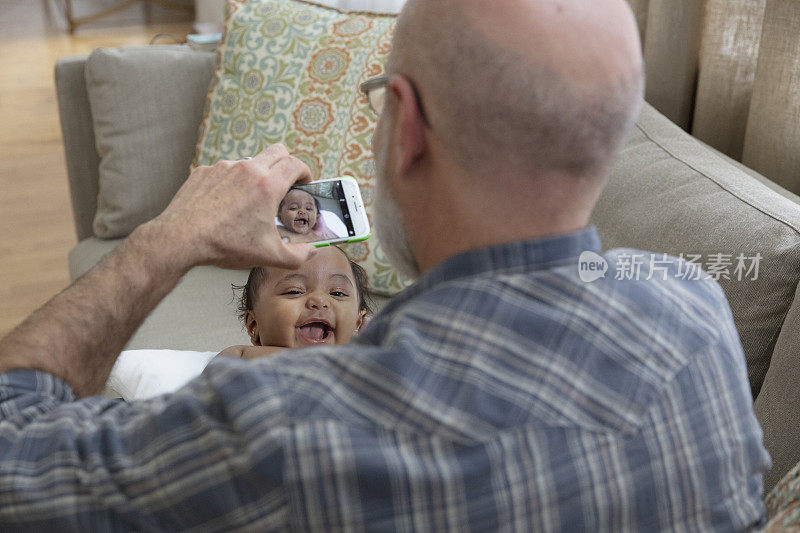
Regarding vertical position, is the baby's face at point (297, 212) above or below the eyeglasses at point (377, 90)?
below

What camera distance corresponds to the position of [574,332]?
696 mm

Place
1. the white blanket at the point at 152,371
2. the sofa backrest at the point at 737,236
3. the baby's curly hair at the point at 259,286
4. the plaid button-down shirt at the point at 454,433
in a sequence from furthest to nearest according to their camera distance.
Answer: the baby's curly hair at the point at 259,286 < the white blanket at the point at 152,371 < the sofa backrest at the point at 737,236 < the plaid button-down shirt at the point at 454,433

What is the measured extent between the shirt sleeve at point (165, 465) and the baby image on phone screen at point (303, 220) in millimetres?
574

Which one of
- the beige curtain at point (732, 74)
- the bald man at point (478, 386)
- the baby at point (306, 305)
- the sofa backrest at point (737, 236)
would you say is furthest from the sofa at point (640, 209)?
A: the bald man at point (478, 386)

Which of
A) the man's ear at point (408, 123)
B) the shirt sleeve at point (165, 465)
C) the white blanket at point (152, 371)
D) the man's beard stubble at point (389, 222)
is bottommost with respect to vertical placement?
the white blanket at point (152, 371)

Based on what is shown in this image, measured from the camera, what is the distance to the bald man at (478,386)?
65 cm

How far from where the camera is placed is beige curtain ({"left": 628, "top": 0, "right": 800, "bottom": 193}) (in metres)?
1.55

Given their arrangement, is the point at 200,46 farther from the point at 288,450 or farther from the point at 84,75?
the point at 288,450

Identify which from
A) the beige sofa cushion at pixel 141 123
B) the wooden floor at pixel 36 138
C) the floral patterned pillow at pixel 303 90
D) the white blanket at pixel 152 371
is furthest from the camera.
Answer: the wooden floor at pixel 36 138

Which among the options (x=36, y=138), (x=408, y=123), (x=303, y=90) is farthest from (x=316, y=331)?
(x=36, y=138)

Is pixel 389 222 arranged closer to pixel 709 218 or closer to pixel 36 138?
pixel 709 218

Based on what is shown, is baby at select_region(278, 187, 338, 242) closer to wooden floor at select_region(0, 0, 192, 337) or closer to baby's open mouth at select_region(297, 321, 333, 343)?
baby's open mouth at select_region(297, 321, 333, 343)

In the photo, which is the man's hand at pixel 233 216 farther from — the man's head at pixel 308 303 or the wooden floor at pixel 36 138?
the wooden floor at pixel 36 138

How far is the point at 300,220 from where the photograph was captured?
1294mm
